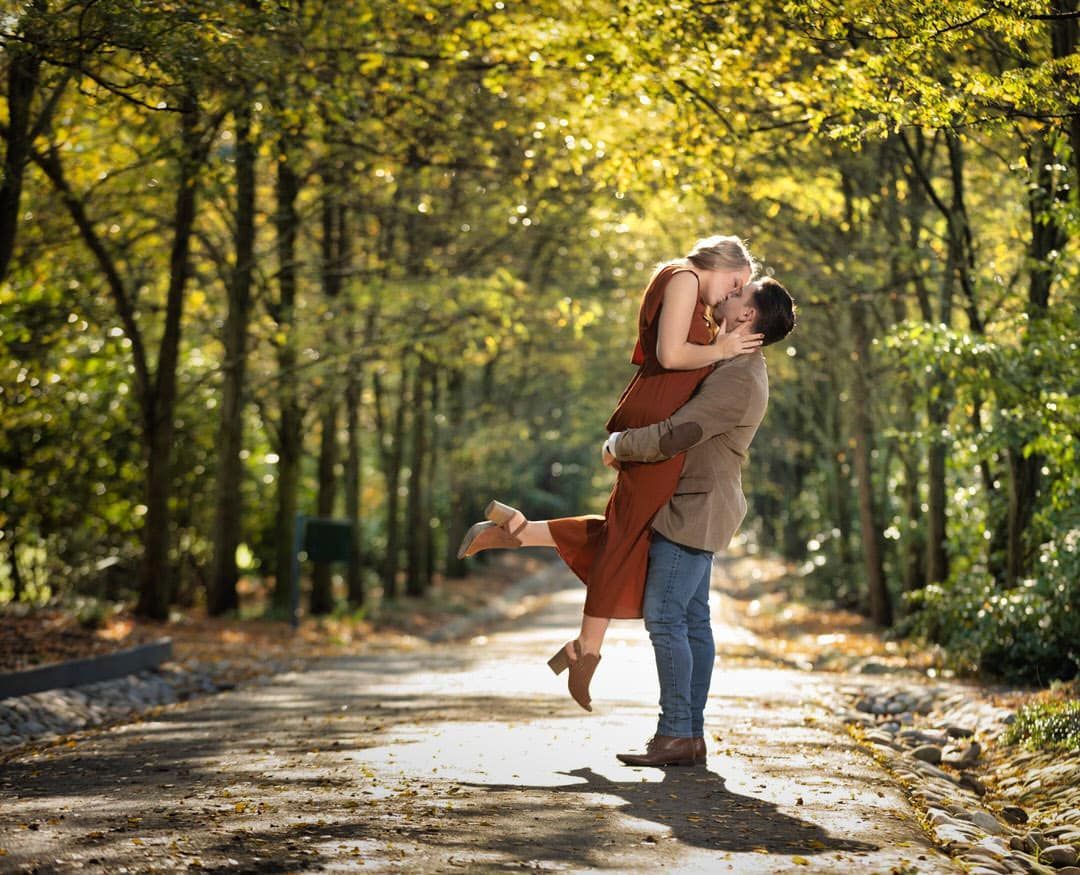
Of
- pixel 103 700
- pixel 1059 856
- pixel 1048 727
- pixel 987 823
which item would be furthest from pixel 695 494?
pixel 103 700

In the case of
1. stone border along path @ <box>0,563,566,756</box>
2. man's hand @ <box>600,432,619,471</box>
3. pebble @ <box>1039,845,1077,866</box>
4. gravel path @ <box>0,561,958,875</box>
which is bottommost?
stone border along path @ <box>0,563,566,756</box>

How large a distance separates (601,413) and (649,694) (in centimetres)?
4137

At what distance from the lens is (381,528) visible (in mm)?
41250

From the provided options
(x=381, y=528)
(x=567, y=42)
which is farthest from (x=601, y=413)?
(x=567, y=42)

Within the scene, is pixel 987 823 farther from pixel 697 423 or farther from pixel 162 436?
pixel 162 436

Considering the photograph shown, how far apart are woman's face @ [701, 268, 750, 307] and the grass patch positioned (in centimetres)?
358

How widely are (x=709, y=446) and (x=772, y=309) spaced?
2.34 feet

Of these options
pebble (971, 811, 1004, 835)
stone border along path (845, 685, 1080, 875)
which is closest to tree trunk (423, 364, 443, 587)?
stone border along path (845, 685, 1080, 875)

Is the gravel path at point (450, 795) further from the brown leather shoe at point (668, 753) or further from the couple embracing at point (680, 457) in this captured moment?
the couple embracing at point (680, 457)

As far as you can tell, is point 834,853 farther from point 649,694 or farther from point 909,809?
point 649,694

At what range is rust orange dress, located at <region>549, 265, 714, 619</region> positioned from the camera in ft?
23.4

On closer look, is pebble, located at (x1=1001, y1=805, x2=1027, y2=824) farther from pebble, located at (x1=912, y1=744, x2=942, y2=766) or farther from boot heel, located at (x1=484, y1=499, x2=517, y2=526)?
boot heel, located at (x1=484, y1=499, x2=517, y2=526)

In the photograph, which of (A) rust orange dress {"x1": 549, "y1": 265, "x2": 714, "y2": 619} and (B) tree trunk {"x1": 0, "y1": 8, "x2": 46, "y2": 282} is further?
(B) tree trunk {"x1": 0, "y1": 8, "x2": 46, "y2": 282}

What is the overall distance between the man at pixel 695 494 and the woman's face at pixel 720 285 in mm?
40
